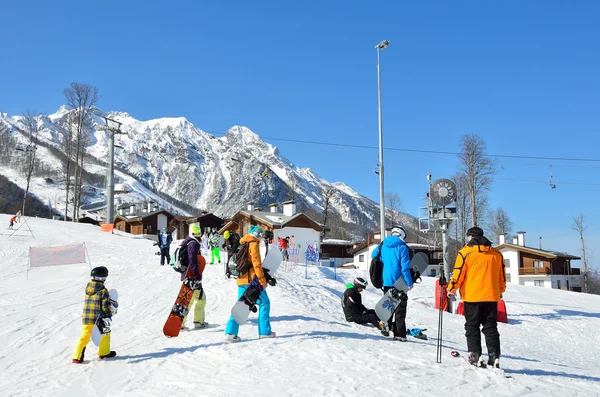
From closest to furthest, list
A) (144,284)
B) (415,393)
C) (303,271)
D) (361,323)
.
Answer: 1. (415,393)
2. (361,323)
3. (144,284)
4. (303,271)

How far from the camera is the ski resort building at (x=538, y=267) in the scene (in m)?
57.6

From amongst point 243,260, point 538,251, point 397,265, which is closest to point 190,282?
point 243,260

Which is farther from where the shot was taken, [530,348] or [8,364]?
[530,348]

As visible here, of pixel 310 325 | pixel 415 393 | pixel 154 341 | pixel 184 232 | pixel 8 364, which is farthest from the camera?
pixel 184 232

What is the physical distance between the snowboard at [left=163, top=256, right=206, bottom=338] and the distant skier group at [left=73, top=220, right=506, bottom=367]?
0.20 ft

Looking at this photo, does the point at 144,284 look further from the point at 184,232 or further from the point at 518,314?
the point at 184,232

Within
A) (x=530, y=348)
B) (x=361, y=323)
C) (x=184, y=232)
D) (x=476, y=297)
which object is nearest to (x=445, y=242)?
(x=530, y=348)

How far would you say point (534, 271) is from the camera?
190 feet

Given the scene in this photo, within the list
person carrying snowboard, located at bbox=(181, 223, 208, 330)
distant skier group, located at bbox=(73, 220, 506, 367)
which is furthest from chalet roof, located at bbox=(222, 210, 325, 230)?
person carrying snowboard, located at bbox=(181, 223, 208, 330)

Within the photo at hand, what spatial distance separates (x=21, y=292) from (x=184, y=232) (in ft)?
216

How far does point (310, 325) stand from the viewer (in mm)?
9242

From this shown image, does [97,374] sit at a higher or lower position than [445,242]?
lower

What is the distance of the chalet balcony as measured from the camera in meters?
57.2

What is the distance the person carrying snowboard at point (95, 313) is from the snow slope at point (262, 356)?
23cm
